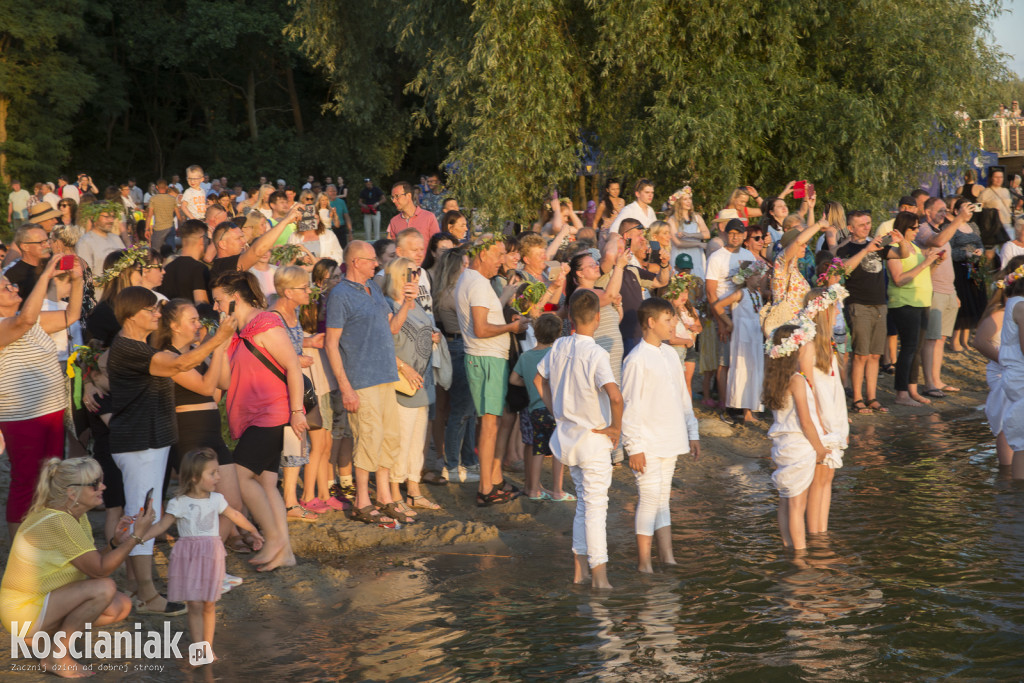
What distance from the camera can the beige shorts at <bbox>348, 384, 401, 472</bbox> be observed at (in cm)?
821

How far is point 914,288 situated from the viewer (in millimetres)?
12914

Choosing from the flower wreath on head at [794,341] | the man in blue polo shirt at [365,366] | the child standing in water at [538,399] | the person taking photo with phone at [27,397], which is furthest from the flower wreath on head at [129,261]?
the flower wreath on head at [794,341]

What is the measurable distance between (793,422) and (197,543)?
164 inches

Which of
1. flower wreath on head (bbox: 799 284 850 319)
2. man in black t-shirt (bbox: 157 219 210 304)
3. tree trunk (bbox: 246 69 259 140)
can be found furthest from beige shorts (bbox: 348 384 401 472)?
tree trunk (bbox: 246 69 259 140)

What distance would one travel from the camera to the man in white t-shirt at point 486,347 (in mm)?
8805

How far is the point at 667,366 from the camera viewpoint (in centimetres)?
719

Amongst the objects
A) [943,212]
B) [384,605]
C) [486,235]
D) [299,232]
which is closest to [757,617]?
[384,605]

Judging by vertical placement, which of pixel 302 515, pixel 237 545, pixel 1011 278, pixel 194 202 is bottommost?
pixel 237 545

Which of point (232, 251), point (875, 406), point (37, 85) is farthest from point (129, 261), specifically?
point (37, 85)

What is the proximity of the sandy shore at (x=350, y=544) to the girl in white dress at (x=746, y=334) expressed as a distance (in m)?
0.94

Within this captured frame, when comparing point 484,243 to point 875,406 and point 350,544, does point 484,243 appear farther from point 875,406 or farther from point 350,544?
point 875,406

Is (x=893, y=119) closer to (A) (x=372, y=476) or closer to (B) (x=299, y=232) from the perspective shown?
(B) (x=299, y=232)

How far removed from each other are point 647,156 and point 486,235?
8.32m

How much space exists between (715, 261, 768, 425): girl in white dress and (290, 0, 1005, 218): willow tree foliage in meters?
5.06
